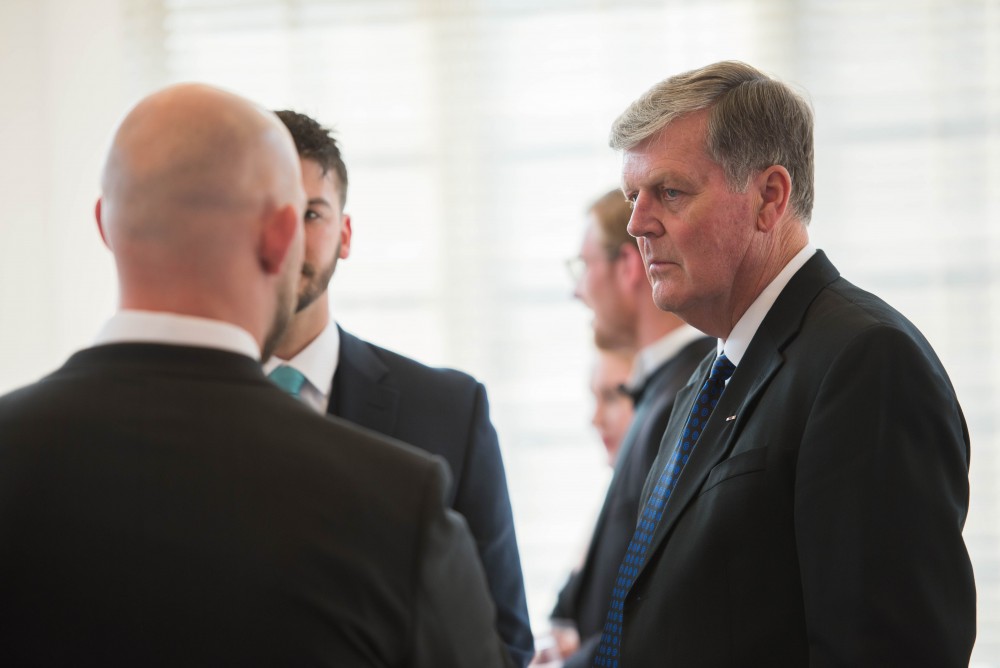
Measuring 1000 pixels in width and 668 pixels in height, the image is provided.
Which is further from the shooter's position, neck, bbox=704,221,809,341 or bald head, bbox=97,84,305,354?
neck, bbox=704,221,809,341

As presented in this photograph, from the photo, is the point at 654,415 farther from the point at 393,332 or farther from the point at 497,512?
the point at 393,332

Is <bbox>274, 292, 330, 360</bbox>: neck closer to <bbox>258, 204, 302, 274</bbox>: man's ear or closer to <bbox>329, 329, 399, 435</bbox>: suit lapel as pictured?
<bbox>329, 329, 399, 435</bbox>: suit lapel

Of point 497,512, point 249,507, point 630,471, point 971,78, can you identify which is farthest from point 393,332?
point 249,507

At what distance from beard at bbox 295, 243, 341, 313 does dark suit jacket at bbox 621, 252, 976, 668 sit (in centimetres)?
69

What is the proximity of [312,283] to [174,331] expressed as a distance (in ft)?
2.43

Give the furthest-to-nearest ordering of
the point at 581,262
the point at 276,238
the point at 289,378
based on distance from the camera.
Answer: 1. the point at 581,262
2. the point at 289,378
3. the point at 276,238

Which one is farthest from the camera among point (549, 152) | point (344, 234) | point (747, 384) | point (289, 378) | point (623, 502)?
point (549, 152)

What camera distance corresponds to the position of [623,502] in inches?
91.0

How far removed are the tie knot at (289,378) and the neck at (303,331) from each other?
0.04m

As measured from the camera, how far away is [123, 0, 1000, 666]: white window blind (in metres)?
3.44

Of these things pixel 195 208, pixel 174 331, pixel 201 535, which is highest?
pixel 195 208

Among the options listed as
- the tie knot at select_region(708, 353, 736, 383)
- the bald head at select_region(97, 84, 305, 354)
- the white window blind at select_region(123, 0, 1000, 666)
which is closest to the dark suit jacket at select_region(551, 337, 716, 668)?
the tie knot at select_region(708, 353, 736, 383)

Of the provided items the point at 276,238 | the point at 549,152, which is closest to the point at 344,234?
the point at 276,238

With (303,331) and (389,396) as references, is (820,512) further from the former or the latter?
(303,331)
